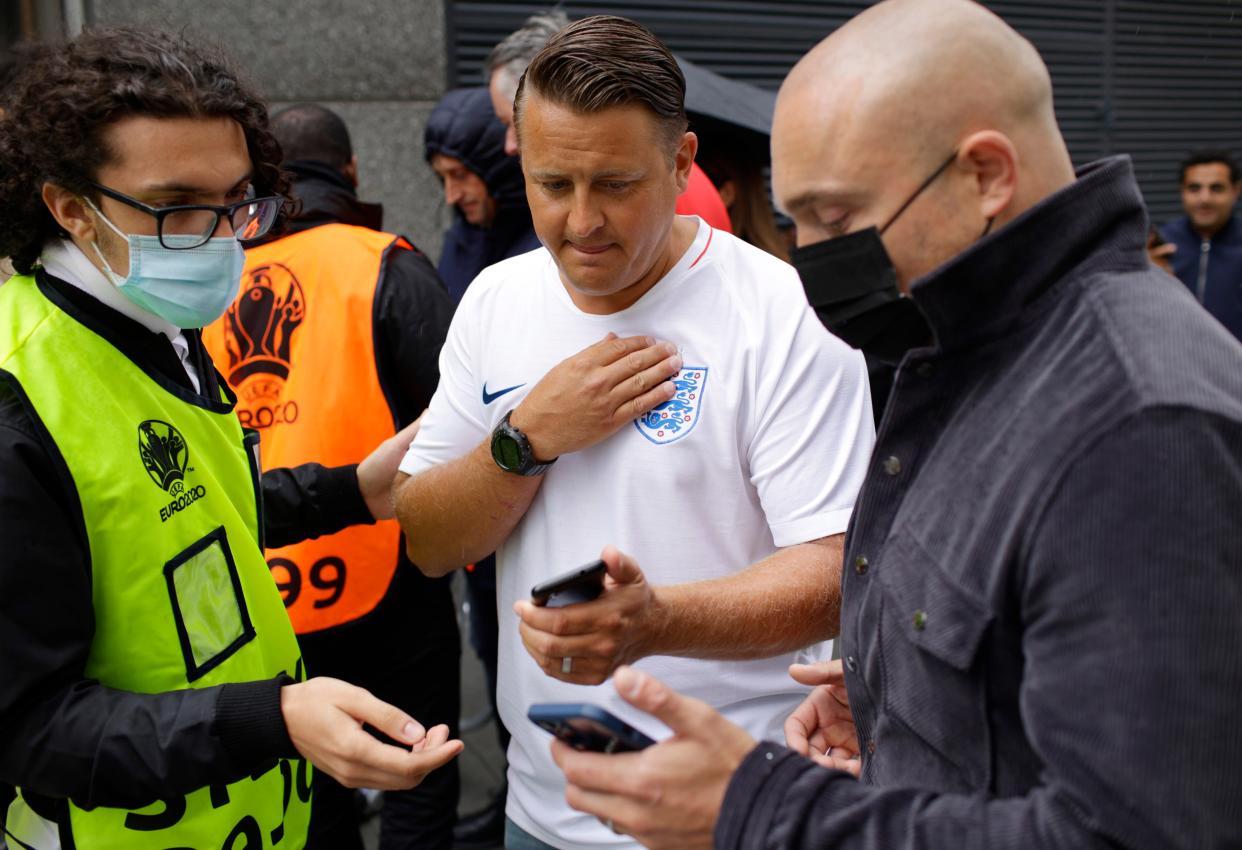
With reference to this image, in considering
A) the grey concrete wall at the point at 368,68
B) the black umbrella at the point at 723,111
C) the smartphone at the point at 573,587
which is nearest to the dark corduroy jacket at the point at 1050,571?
the smartphone at the point at 573,587

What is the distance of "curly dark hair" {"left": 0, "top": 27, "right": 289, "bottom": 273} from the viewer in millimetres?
1910

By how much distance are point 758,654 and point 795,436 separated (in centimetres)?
38

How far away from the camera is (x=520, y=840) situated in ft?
7.43

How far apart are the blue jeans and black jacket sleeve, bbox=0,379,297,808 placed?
63 centimetres

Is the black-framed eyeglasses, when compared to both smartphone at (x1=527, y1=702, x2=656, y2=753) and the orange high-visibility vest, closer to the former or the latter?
the orange high-visibility vest

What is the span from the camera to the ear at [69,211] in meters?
1.94

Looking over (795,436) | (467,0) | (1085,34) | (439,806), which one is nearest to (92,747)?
(795,436)

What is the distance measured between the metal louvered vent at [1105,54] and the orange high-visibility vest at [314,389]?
3.89 m

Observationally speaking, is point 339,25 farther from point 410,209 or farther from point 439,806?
point 439,806

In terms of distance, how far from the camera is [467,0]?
625cm

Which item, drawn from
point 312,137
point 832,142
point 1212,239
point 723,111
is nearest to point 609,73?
point 832,142

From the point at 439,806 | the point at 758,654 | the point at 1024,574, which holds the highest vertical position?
the point at 1024,574

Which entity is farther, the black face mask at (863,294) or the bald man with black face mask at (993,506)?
the black face mask at (863,294)

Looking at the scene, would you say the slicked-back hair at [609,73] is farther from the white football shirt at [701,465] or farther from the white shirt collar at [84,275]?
the white shirt collar at [84,275]
